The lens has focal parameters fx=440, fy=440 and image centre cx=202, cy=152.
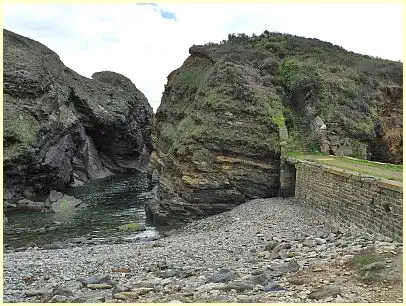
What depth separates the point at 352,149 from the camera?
30969 mm

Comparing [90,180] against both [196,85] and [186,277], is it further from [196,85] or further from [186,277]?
[186,277]

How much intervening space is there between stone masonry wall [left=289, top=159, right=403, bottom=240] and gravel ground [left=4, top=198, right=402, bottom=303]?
0.49 m

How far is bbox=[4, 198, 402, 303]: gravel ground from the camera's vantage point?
1049 centimetres

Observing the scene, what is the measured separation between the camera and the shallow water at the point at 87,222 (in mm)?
27234

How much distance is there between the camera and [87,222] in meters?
32.1

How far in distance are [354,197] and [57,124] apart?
144 ft

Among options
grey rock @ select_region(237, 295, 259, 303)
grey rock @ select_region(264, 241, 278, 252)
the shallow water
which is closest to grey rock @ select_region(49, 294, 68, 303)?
grey rock @ select_region(237, 295, 259, 303)

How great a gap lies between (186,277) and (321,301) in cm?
505

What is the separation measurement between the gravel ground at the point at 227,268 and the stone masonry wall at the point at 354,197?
1.59 ft

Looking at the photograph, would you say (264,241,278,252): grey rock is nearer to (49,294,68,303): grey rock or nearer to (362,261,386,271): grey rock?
(362,261,386,271): grey rock

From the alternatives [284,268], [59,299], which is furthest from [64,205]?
[284,268]

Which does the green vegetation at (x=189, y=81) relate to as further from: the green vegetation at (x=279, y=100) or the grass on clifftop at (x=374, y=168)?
the grass on clifftop at (x=374, y=168)

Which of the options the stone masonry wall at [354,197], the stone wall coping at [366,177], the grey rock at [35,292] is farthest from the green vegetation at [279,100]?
the grey rock at [35,292]

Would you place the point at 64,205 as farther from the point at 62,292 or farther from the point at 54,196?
the point at 62,292
